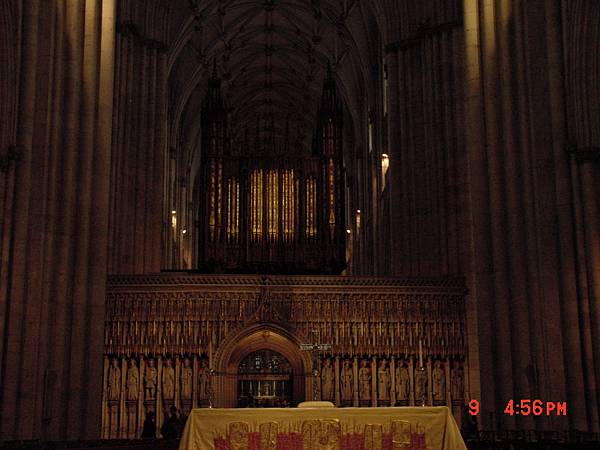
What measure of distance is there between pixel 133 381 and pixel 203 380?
1.56 metres

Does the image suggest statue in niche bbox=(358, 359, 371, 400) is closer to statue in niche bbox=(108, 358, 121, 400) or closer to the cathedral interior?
the cathedral interior

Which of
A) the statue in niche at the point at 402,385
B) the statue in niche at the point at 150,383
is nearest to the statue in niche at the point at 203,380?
the statue in niche at the point at 150,383

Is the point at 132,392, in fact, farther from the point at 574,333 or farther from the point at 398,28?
the point at 398,28

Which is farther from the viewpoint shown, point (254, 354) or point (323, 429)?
point (254, 354)

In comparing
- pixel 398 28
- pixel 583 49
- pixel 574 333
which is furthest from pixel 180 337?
pixel 398 28

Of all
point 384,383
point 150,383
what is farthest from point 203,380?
point 384,383

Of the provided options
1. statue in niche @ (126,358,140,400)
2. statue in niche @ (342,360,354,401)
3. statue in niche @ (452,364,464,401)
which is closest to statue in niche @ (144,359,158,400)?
statue in niche @ (126,358,140,400)

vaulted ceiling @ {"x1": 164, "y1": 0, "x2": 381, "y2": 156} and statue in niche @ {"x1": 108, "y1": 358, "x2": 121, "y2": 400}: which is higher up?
vaulted ceiling @ {"x1": 164, "y1": 0, "x2": 381, "y2": 156}

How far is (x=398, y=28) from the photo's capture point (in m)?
25.0

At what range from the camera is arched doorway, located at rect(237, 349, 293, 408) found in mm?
20000

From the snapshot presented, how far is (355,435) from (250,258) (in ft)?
53.6

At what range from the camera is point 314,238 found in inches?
1027
